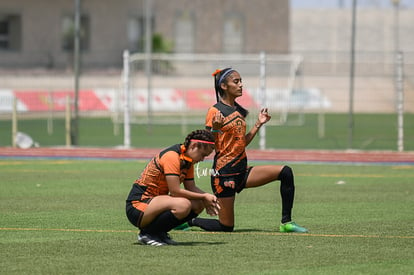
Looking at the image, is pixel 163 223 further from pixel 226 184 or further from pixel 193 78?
pixel 193 78

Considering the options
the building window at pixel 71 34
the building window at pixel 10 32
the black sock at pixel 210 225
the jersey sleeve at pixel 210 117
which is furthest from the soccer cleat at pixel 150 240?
the building window at pixel 71 34

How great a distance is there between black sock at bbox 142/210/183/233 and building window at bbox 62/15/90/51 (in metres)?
41.7

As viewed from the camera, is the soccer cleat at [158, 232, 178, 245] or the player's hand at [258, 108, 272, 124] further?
the player's hand at [258, 108, 272, 124]

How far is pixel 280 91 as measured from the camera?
36500 mm

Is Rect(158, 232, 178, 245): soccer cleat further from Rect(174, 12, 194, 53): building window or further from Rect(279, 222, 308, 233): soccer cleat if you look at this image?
Rect(174, 12, 194, 53): building window

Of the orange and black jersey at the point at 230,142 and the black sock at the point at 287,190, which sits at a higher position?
the orange and black jersey at the point at 230,142

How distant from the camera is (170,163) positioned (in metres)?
10.3

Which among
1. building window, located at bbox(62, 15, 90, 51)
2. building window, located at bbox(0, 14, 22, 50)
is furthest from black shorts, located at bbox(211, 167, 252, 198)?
building window, located at bbox(62, 15, 90, 51)

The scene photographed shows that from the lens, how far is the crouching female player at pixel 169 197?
10.2 metres

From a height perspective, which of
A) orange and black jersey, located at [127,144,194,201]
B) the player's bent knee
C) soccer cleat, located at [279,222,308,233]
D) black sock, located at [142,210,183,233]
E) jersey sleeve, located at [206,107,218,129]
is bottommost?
soccer cleat, located at [279,222,308,233]

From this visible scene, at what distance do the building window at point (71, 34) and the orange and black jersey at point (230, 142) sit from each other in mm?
40403

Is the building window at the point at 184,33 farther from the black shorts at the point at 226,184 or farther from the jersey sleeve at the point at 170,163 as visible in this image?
the jersey sleeve at the point at 170,163

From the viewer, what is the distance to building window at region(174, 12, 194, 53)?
54125 mm

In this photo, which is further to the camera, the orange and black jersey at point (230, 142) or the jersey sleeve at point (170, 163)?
the orange and black jersey at point (230, 142)
